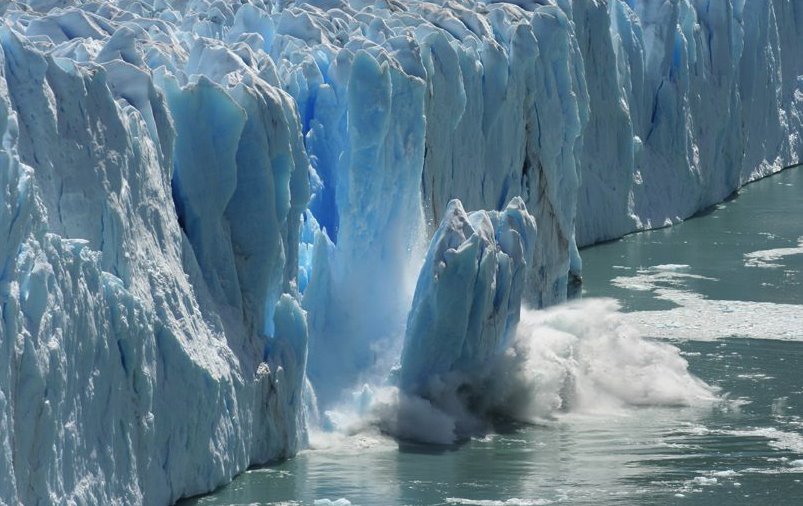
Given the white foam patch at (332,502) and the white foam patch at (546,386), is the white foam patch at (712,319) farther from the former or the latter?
the white foam patch at (332,502)

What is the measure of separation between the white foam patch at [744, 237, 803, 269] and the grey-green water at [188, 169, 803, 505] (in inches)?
87.8

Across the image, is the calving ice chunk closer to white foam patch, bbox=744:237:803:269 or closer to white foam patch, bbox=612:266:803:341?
white foam patch, bbox=612:266:803:341

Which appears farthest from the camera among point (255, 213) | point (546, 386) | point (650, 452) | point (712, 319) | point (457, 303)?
point (712, 319)

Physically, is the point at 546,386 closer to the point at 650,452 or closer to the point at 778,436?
the point at 650,452

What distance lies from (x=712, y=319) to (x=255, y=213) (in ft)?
25.4

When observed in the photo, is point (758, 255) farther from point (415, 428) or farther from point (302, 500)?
point (302, 500)

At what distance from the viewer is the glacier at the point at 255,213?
10828 millimetres

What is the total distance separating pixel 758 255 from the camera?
24.2m

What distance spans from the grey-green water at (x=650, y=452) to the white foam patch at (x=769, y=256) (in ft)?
7.32

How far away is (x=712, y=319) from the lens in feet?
65.1

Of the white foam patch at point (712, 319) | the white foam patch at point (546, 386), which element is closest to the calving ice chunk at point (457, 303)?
the white foam patch at point (546, 386)

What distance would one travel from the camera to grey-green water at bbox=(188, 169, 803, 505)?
12.9m

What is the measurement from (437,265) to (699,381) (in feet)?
10.8

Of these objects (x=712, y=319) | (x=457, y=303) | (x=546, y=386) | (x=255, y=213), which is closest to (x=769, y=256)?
(x=712, y=319)
